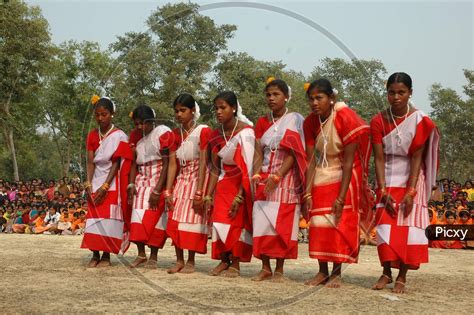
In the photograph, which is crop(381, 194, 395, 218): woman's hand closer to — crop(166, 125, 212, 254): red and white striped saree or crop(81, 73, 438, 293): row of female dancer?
crop(81, 73, 438, 293): row of female dancer

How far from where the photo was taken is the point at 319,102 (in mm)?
6582

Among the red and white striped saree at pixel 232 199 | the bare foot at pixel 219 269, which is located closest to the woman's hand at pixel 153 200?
the red and white striped saree at pixel 232 199

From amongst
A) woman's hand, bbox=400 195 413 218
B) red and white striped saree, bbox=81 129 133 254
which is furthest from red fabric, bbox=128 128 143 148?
woman's hand, bbox=400 195 413 218

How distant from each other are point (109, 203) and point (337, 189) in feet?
Answer: 10.1

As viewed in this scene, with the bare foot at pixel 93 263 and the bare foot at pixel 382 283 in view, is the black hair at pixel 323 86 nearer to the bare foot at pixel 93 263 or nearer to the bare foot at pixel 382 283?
the bare foot at pixel 382 283

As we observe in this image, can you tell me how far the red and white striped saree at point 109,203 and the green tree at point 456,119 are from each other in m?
26.1

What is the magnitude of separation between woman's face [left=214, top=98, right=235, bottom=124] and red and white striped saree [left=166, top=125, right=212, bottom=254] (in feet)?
1.23

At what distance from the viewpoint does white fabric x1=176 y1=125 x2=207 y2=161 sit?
24.7 feet

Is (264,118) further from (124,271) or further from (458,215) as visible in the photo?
(458,215)

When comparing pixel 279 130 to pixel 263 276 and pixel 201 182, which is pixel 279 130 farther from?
pixel 263 276

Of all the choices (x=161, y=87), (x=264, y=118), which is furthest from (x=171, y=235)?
(x=161, y=87)

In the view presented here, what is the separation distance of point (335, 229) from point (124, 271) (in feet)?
8.84

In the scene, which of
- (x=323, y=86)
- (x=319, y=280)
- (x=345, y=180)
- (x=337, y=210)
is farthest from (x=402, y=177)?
(x=319, y=280)

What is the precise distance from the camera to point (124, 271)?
7.48m
